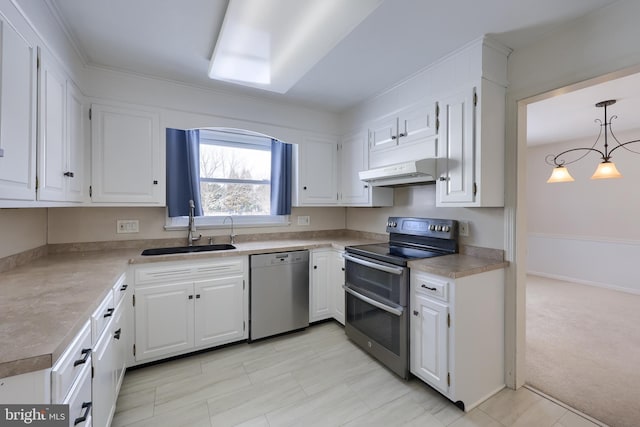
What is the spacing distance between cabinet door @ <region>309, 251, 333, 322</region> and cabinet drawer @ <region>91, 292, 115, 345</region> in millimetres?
1712

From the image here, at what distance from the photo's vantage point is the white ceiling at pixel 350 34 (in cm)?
154

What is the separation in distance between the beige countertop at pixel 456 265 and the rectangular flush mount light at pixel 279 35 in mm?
1635

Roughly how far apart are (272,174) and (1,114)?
7.31 feet

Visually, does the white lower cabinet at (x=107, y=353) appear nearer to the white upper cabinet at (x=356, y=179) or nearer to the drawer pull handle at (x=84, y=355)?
the drawer pull handle at (x=84, y=355)

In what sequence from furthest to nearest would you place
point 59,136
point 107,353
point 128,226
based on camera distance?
1. point 128,226
2. point 59,136
3. point 107,353

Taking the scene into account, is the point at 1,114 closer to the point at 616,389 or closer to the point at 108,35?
the point at 108,35

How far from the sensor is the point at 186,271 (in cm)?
221

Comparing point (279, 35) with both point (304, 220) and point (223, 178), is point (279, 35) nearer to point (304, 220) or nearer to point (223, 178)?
point (223, 178)

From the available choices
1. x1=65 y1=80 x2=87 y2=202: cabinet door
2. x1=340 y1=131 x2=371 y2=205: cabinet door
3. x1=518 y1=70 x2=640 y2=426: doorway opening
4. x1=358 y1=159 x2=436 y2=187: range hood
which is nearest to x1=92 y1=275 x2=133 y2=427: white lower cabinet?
x1=65 y1=80 x2=87 y2=202: cabinet door

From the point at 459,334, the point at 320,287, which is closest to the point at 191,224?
the point at 320,287

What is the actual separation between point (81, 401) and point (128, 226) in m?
1.83

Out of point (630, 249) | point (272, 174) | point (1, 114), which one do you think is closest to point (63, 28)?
point (1, 114)

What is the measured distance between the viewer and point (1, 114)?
1.07 metres

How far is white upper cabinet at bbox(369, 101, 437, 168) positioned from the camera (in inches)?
86.3
